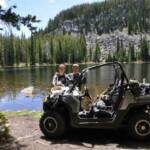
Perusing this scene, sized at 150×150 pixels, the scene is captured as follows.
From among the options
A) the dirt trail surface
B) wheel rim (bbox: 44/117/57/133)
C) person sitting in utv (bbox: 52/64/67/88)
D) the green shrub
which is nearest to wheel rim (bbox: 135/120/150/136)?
the dirt trail surface

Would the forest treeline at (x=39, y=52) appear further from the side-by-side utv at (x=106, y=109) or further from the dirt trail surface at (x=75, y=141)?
the side-by-side utv at (x=106, y=109)

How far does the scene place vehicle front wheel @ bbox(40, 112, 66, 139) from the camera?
1181 centimetres

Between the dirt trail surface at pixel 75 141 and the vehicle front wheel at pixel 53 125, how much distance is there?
221 mm

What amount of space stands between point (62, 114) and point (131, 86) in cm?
226

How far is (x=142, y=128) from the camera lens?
1114cm

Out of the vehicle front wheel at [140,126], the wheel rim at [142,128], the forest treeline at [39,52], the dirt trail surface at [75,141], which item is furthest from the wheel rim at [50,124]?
the forest treeline at [39,52]

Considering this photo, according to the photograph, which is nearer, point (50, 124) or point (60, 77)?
point (50, 124)

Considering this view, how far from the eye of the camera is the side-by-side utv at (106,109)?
11.1 m

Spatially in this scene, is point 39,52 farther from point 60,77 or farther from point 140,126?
point 140,126

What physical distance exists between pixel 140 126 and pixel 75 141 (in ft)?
6.30

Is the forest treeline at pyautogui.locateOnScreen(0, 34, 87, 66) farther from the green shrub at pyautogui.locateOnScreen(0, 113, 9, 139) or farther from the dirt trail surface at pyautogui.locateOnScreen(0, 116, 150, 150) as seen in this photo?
the green shrub at pyautogui.locateOnScreen(0, 113, 9, 139)

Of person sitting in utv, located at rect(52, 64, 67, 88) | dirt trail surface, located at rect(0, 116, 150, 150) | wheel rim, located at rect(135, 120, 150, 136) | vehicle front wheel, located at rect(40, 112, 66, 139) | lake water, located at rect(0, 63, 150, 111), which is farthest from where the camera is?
lake water, located at rect(0, 63, 150, 111)

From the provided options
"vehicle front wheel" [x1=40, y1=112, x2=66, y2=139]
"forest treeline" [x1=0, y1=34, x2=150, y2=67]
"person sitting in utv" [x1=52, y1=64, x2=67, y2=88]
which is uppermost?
"forest treeline" [x1=0, y1=34, x2=150, y2=67]

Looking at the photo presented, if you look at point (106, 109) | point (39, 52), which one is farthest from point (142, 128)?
point (39, 52)
